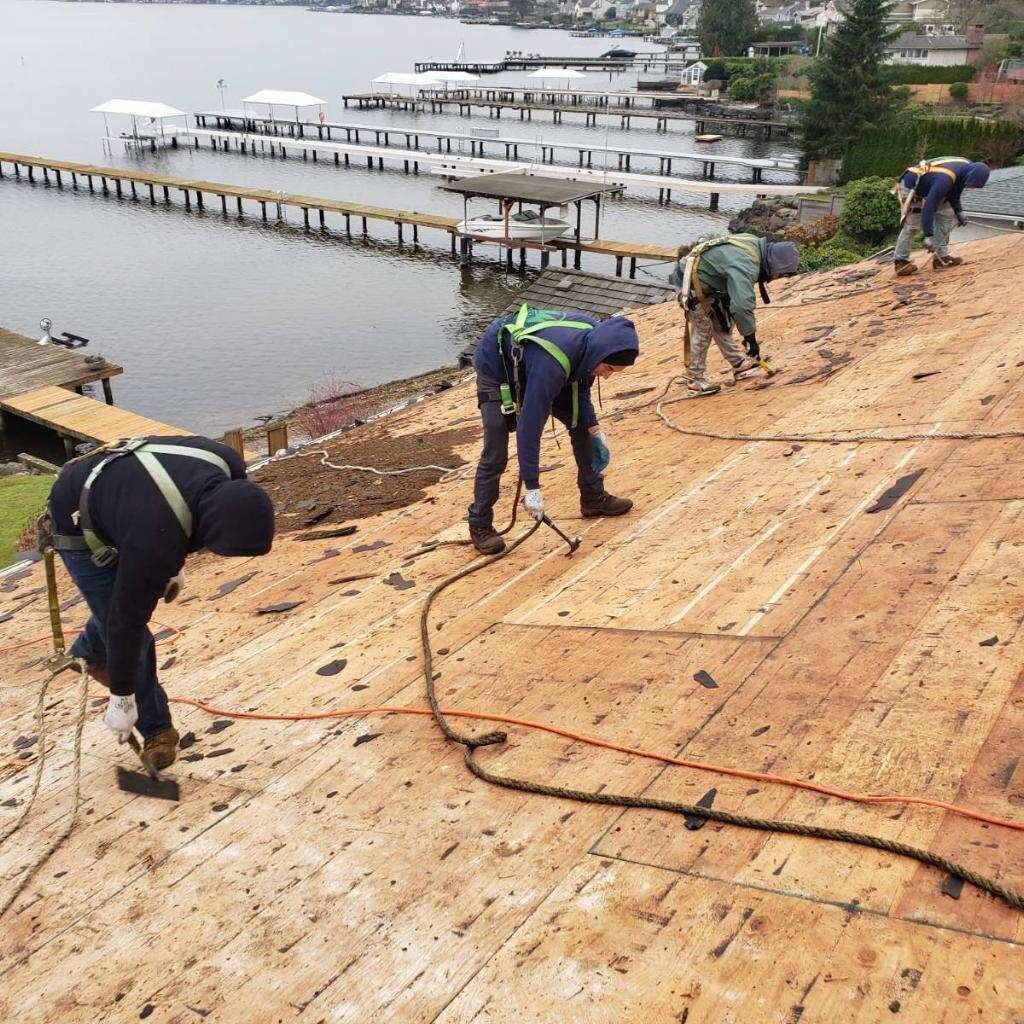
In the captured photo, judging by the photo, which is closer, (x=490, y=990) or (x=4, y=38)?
(x=490, y=990)

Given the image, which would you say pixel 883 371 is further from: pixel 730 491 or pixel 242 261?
pixel 242 261

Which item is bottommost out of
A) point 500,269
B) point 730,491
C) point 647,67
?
point 500,269

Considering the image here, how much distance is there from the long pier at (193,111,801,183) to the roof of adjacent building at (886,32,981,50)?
20.0 meters

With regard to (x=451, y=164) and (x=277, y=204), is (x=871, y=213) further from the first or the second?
(x=451, y=164)

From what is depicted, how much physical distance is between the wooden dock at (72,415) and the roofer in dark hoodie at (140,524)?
15.7 meters

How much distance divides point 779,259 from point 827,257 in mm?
17875

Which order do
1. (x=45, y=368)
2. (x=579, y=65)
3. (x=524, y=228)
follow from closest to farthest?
(x=45, y=368) → (x=524, y=228) → (x=579, y=65)

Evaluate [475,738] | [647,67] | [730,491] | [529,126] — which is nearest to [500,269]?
[730,491]

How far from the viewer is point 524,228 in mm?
35281

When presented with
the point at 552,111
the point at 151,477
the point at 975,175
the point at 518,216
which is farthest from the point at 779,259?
the point at 552,111

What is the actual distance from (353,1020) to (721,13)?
3887 inches

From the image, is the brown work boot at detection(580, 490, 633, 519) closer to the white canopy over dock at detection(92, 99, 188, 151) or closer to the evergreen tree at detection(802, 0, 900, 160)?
the evergreen tree at detection(802, 0, 900, 160)

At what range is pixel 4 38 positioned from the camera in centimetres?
17900

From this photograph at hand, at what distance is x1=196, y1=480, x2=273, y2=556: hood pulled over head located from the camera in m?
3.25
